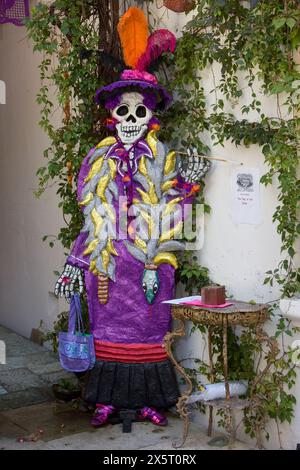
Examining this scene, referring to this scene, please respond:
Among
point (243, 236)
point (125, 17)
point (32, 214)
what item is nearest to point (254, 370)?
point (243, 236)

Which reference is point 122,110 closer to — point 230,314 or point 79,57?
point 79,57

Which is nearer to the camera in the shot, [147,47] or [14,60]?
[147,47]

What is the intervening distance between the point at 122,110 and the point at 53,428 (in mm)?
2085

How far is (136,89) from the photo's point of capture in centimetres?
430

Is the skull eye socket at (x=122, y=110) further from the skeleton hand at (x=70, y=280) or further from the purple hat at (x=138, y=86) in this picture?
the skeleton hand at (x=70, y=280)

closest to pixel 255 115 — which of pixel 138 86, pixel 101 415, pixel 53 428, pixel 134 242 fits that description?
pixel 138 86

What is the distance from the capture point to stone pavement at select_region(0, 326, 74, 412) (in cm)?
509

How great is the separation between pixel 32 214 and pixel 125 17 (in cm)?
283

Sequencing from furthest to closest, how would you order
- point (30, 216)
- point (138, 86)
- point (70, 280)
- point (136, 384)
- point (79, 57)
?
point (30, 216), point (79, 57), point (70, 280), point (136, 384), point (138, 86)

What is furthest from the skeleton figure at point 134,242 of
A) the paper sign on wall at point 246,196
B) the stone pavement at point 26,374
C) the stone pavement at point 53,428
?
the stone pavement at point 26,374

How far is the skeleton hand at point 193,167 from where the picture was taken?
427 cm

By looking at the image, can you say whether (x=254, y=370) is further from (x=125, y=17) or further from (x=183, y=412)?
(x=125, y=17)

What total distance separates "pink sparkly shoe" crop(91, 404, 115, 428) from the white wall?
6.47 feet

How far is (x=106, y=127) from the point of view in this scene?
4785 mm
